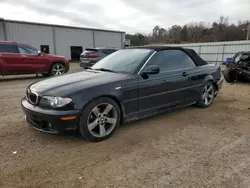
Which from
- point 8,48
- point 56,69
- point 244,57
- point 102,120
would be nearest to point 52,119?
point 102,120

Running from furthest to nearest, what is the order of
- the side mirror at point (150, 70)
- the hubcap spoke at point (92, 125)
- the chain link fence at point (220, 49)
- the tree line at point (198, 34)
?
the tree line at point (198, 34), the chain link fence at point (220, 49), the side mirror at point (150, 70), the hubcap spoke at point (92, 125)

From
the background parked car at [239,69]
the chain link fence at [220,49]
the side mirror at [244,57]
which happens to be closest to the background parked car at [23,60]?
the background parked car at [239,69]

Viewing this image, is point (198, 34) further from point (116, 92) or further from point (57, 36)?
point (116, 92)

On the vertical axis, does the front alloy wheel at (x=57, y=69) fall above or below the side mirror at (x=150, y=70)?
below

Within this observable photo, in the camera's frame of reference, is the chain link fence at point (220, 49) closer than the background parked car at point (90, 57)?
No

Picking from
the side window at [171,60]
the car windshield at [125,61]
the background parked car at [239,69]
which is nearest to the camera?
the car windshield at [125,61]

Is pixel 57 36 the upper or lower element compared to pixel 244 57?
upper

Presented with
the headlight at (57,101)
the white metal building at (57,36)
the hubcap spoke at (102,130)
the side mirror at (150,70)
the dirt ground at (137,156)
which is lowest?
the dirt ground at (137,156)

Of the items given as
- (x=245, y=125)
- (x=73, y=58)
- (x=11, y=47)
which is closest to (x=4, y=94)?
(x=11, y=47)

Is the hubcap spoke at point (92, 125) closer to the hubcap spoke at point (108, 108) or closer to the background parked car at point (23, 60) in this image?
the hubcap spoke at point (108, 108)

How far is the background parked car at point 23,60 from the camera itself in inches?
368

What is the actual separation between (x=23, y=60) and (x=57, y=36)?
16.4 metres

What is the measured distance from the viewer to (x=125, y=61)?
4219mm

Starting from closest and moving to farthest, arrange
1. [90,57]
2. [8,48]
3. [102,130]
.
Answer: [102,130]
[8,48]
[90,57]
